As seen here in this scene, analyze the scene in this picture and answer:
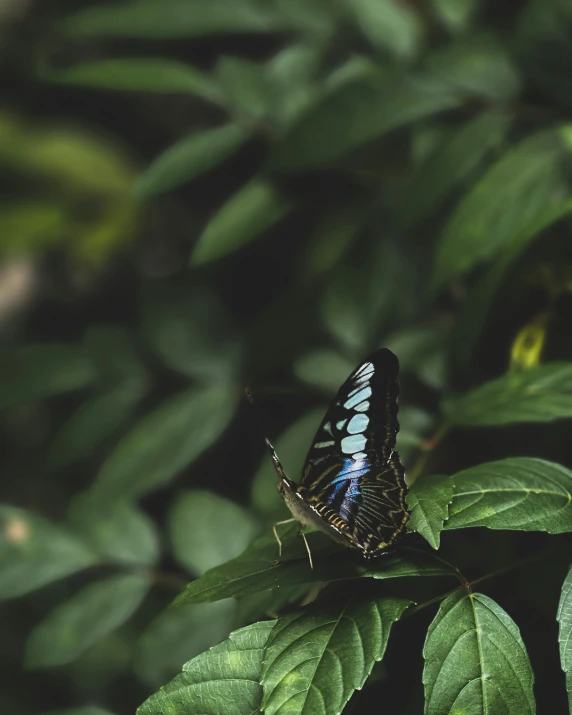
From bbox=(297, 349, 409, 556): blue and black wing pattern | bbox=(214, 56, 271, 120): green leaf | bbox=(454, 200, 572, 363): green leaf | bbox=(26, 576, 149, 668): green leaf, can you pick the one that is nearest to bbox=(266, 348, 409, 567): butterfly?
bbox=(297, 349, 409, 556): blue and black wing pattern

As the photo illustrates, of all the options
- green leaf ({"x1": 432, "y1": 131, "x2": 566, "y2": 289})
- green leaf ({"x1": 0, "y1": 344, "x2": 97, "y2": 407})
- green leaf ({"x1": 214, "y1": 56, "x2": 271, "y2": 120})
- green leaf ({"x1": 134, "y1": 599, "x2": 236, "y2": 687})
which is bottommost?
green leaf ({"x1": 134, "y1": 599, "x2": 236, "y2": 687})

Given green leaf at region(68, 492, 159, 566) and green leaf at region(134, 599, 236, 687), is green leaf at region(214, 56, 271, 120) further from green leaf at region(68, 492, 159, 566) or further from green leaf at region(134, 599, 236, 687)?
green leaf at region(134, 599, 236, 687)

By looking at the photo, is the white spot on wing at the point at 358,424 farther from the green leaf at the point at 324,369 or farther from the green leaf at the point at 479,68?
the green leaf at the point at 479,68

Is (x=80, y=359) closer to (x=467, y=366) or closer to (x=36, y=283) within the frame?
(x=467, y=366)

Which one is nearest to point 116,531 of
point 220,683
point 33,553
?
point 33,553

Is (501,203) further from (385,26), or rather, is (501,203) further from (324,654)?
(324,654)
